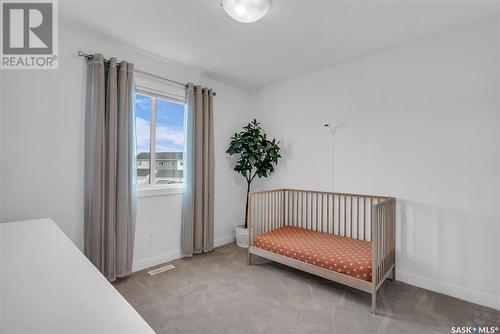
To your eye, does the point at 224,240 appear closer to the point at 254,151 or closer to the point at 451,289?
the point at 254,151

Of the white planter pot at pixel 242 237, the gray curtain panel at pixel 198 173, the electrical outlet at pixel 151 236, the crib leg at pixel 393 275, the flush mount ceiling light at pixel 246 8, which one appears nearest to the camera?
the flush mount ceiling light at pixel 246 8

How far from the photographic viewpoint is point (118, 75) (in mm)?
2484

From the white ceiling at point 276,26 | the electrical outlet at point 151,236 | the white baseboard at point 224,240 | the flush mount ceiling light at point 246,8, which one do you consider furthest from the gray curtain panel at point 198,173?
the flush mount ceiling light at point 246,8

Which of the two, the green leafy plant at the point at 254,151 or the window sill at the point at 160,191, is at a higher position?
the green leafy plant at the point at 254,151

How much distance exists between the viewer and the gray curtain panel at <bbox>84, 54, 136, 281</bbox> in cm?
229

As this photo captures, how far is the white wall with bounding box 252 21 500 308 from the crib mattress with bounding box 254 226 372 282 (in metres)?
0.60

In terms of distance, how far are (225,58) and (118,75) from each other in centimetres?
118

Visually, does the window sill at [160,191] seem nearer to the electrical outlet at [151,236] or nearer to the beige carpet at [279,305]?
the electrical outlet at [151,236]

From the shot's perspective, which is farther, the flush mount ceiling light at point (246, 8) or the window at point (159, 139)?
the window at point (159, 139)

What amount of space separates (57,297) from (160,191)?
7.53ft

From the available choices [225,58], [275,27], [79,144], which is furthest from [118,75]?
[275,27]

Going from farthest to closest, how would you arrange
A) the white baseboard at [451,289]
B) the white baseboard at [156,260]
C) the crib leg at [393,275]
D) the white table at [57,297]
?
the white baseboard at [156,260] → the crib leg at [393,275] → the white baseboard at [451,289] → the white table at [57,297]

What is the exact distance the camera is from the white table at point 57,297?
582 mm

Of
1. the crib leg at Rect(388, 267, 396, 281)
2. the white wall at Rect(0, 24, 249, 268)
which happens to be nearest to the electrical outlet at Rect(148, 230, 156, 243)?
the white wall at Rect(0, 24, 249, 268)
